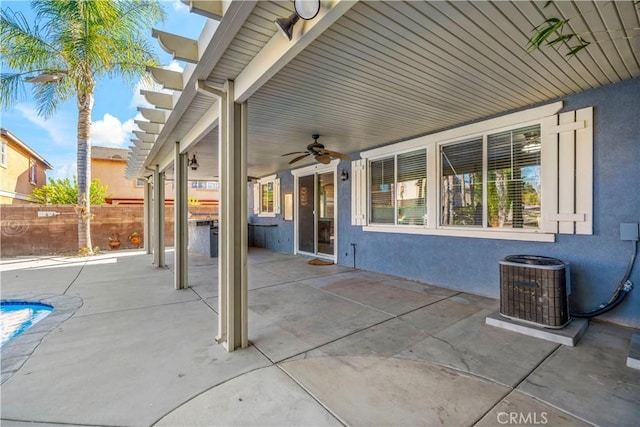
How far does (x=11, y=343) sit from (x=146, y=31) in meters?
9.01

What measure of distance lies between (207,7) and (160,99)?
204 centimetres

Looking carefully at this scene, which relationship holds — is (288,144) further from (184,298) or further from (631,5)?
(631,5)

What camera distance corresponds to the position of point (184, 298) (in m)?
4.32

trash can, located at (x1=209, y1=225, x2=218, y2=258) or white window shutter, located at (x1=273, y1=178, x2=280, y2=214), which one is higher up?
white window shutter, located at (x1=273, y1=178, x2=280, y2=214)

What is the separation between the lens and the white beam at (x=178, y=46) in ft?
7.68

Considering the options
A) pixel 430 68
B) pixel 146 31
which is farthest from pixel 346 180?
pixel 146 31

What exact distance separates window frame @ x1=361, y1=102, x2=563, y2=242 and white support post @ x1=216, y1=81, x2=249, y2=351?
329 centimetres

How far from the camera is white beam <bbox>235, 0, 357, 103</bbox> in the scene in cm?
170

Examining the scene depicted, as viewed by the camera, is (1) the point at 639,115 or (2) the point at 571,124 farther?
(2) the point at 571,124

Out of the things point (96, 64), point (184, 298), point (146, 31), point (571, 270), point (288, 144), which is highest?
point (146, 31)

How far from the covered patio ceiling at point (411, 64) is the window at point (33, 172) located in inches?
605

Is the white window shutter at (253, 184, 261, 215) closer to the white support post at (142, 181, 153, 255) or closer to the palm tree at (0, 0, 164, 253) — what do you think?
the white support post at (142, 181, 153, 255)

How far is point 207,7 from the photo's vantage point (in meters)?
1.87

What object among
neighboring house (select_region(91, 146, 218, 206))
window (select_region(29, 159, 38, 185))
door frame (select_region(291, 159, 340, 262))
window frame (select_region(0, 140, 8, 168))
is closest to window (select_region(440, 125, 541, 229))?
door frame (select_region(291, 159, 340, 262))
